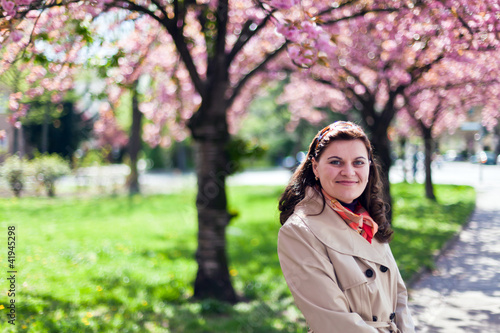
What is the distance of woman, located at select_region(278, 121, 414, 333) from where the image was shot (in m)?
1.86

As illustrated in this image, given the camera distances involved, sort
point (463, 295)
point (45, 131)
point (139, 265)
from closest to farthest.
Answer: point (463, 295), point (45, 131), point (139, 265)

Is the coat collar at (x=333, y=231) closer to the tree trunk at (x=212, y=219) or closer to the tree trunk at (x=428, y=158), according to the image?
the tree trunk at (x=212, y=219)

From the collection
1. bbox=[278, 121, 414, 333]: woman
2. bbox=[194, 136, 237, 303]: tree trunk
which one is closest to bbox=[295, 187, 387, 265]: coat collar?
bbox=[278, 121, 414, 333]: woman

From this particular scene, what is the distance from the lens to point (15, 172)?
5.05 metres

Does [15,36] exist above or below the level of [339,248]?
above

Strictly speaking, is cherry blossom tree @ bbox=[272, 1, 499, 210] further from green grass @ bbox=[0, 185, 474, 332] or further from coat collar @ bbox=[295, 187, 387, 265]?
green grass @ bbox=[0, 185, 474, 332]

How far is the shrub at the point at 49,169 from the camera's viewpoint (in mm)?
6053

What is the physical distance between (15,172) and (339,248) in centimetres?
436

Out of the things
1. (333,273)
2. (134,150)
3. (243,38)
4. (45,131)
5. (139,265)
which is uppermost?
(243,38)

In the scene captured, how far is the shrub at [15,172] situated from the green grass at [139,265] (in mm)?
335

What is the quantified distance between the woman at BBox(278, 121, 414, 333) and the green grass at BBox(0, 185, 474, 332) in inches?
111

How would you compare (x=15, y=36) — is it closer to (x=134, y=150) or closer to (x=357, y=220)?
(x=357, y=220)

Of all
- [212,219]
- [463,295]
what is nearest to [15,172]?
[212,219]

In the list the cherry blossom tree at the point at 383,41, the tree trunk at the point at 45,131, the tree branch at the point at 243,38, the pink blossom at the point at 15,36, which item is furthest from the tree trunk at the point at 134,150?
the pink blossom at the point at 15,36
